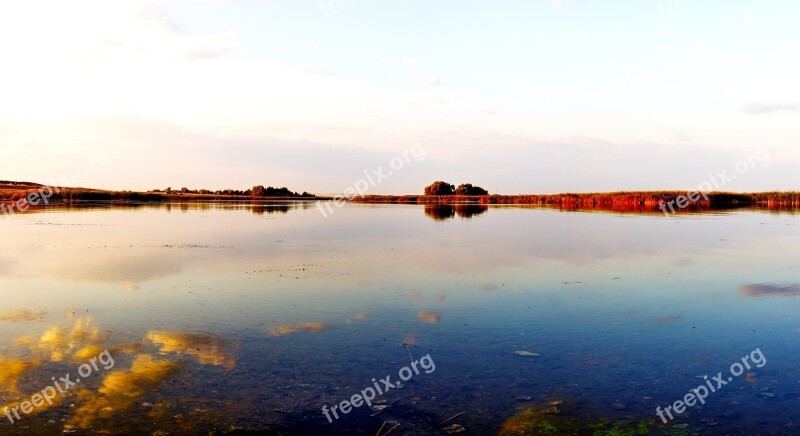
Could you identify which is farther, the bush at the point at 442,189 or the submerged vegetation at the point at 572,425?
the bush at the point at 442,189

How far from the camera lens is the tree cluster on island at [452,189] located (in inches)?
5143

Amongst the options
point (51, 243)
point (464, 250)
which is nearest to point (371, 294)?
point (464, 250)

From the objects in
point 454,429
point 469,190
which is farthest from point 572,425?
point 469,190

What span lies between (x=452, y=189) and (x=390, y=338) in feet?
412

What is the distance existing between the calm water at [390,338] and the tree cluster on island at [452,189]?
11087 centimetres

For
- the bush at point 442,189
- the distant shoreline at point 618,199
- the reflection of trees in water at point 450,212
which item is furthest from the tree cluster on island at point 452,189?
the reflection of trees in water at point 450,212

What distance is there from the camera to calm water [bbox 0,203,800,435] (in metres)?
6.52

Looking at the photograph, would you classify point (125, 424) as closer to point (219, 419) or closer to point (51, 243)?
point (219, 419)

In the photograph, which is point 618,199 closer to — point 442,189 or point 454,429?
point 442,189

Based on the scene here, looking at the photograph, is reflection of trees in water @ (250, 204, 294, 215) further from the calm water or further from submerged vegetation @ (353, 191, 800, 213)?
the calm water

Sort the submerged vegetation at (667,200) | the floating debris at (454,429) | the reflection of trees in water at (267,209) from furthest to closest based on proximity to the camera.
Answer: the submerged vegetation at (667,200) < the reflection of trees in water at (267,209) < the floating debris at (454,429)

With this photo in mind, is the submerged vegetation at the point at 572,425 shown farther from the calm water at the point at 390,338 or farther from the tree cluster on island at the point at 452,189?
the tree cluster on island at the point at 452,189

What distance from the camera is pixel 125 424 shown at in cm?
612

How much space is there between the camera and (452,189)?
13400 centimetres
